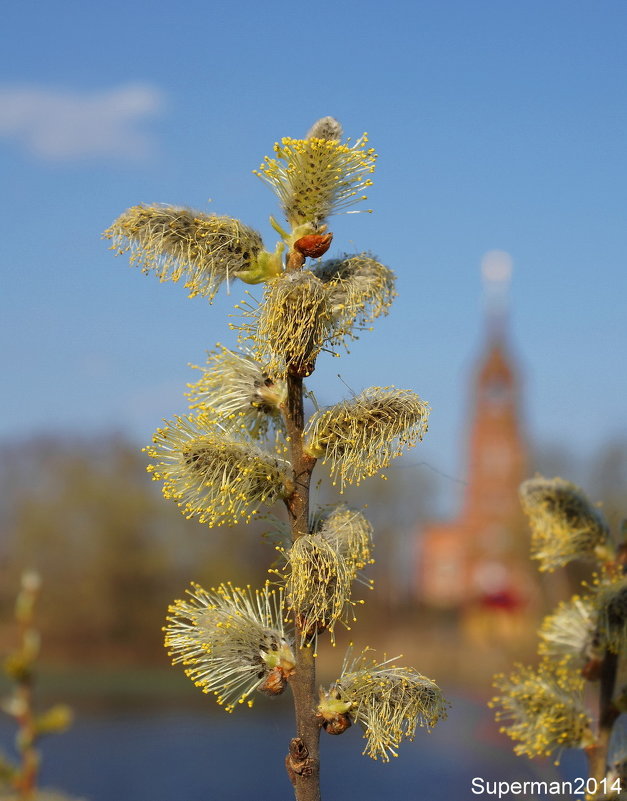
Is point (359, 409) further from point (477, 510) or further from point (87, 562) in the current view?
point (477, 510)

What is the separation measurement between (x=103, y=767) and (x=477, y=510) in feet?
55.3

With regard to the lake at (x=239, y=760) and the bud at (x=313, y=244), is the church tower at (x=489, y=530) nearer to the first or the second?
the lake at (x=239, y=760)

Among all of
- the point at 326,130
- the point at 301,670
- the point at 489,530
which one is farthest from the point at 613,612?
the point at 489,530

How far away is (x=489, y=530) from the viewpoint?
27.2 m

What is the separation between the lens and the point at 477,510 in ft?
94.5

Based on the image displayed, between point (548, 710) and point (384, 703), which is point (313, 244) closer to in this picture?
point (384, 703)

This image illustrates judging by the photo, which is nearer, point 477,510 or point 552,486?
point 552,486

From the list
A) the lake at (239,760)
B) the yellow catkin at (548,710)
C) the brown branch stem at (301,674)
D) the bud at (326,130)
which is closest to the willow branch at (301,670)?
the brown branch stem at (301,674)

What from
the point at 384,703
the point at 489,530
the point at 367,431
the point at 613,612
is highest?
the point at 489,530

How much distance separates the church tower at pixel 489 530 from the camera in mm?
20684

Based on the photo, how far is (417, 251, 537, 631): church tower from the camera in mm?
20684

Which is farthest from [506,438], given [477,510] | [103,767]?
[103,767]

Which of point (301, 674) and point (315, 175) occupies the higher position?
point (315, 175)

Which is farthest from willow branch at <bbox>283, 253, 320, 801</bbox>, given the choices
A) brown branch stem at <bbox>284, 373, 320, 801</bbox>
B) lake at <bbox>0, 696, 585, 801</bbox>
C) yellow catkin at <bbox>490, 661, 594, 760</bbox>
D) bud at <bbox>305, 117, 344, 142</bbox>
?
lake at <bbox>0, 696, 585, 801</bbox>
